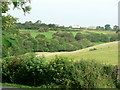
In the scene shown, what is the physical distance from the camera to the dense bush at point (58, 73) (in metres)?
12.2

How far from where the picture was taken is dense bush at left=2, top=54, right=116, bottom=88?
12.2m

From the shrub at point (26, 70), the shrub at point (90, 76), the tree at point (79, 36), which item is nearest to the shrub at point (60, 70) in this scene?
the shrub at point (90, 76)

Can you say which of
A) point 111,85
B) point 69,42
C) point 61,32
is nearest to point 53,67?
point 111,85

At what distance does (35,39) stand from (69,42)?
1984cm

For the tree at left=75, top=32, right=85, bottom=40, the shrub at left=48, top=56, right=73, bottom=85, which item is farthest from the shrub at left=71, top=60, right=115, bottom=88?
→ the tree at left=75, top=32, right=85, bottom=40

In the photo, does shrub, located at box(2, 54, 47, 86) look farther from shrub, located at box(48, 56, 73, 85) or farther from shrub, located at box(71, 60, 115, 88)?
shrub, located at box(71, 60, 115, 88)

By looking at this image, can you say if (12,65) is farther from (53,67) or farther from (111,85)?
(111,85)

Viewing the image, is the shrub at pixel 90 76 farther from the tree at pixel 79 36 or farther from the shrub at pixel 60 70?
the tree at pixel 79 36

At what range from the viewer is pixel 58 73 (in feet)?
42.7

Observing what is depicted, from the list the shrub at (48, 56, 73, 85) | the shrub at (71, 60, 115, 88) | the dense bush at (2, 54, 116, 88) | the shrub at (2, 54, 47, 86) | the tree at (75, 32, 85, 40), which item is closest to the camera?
the shrub at (71, 60, 115, 88)

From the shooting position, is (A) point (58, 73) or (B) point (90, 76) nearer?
(B) point (90, 76)

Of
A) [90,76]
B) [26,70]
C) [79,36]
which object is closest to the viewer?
[90,76]

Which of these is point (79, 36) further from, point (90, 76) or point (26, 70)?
point (90, 76)

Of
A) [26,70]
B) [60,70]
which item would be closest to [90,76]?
[60,70]
